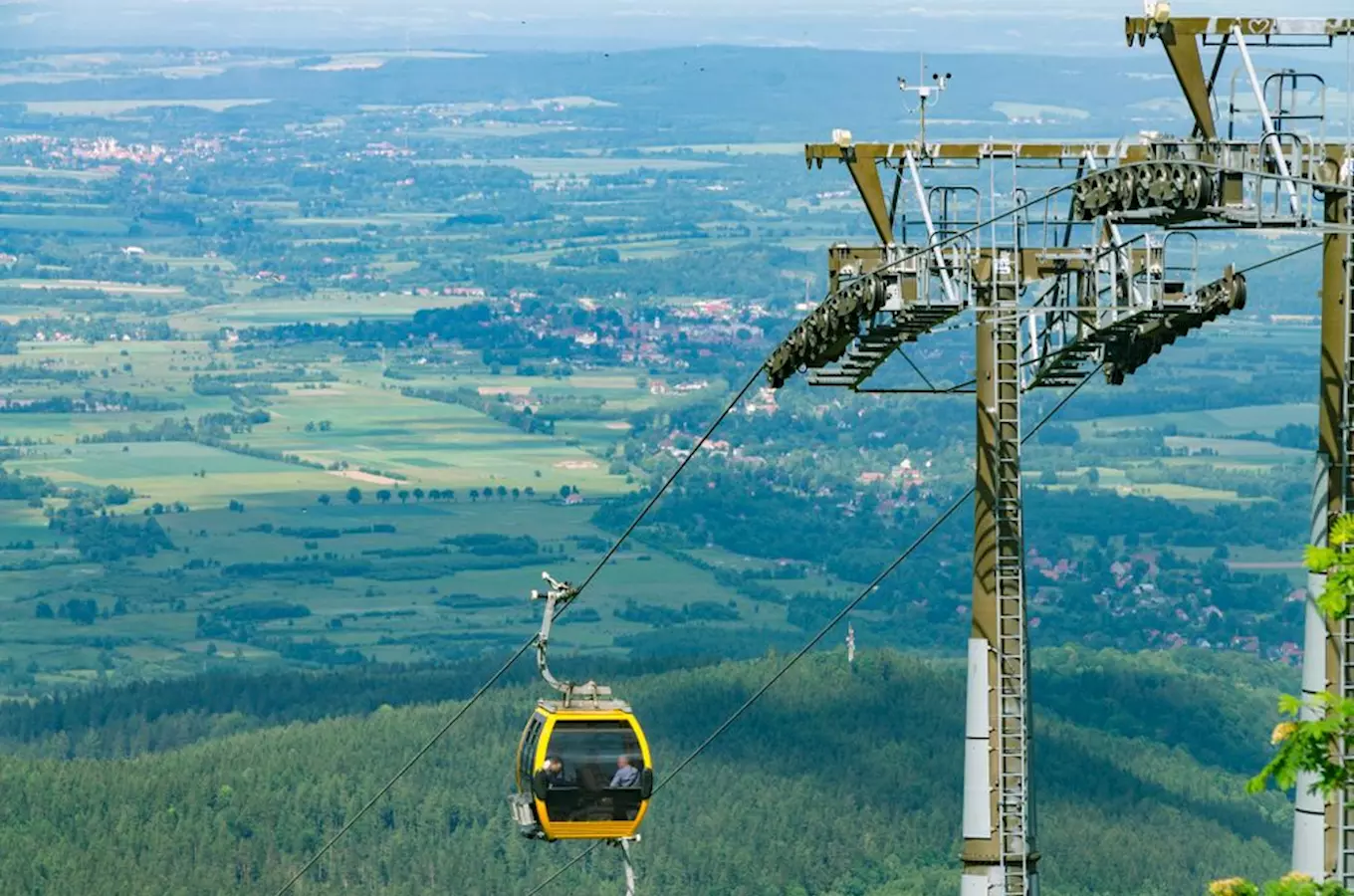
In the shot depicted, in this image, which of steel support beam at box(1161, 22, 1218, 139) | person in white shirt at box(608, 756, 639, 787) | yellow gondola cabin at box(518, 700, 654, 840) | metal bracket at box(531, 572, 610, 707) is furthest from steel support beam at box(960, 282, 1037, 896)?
yellow gondola cabin at box(518, 700, 654, 840)

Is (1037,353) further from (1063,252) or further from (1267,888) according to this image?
(1267,888)

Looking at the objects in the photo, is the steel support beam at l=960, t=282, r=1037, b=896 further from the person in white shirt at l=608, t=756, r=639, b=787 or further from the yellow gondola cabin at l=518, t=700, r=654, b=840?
the yellow gondola cabin at l=518, t=700, r=654, b=840

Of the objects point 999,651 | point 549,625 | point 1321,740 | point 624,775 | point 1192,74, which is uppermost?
Result: point 1192,74

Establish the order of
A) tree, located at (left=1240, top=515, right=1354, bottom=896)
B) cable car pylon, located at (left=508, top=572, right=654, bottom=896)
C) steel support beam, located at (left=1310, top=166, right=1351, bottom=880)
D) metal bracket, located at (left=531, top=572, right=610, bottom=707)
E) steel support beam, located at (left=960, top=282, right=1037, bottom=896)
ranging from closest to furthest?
tree, located at (left=1240, top=515, right=1354, bottom=896)
steel support beam, located at (left=1310, top=166, right=1351, bottom=880)
steel support beam, located at (left=960, top=282, right=1037, bottom=896)
metal bracket, located at (left=531, top=572, right=610, bottom=707)
cable car pylon, located at (left=508, top=572, right=654, bottom=896)

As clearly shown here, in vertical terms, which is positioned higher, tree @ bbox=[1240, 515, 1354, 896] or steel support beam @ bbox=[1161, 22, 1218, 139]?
steel support beam @ bbox=[1161, 22, 1218, 139]

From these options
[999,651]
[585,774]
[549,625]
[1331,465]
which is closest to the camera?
[1331,465]

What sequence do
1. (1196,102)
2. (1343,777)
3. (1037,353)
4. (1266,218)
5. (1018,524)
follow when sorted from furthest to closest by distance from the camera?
(1037,353) < (1018,524) < (1196,102) < (1266,218) < (1343,777)

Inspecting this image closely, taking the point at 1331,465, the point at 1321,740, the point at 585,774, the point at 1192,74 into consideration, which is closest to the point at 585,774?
the point at 585,774

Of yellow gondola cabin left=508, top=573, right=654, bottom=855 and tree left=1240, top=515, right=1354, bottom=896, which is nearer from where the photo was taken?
tree left=1240, top=515, right=1354, bottom=896

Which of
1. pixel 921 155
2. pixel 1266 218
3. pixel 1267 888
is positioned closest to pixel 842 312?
pixel 921 155

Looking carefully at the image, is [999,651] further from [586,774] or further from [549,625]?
[586,774]

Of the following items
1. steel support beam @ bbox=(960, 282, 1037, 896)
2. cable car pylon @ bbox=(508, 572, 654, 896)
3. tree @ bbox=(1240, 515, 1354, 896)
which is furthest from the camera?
cable car pylon @ bbox=(508, 572, 654, 896)
